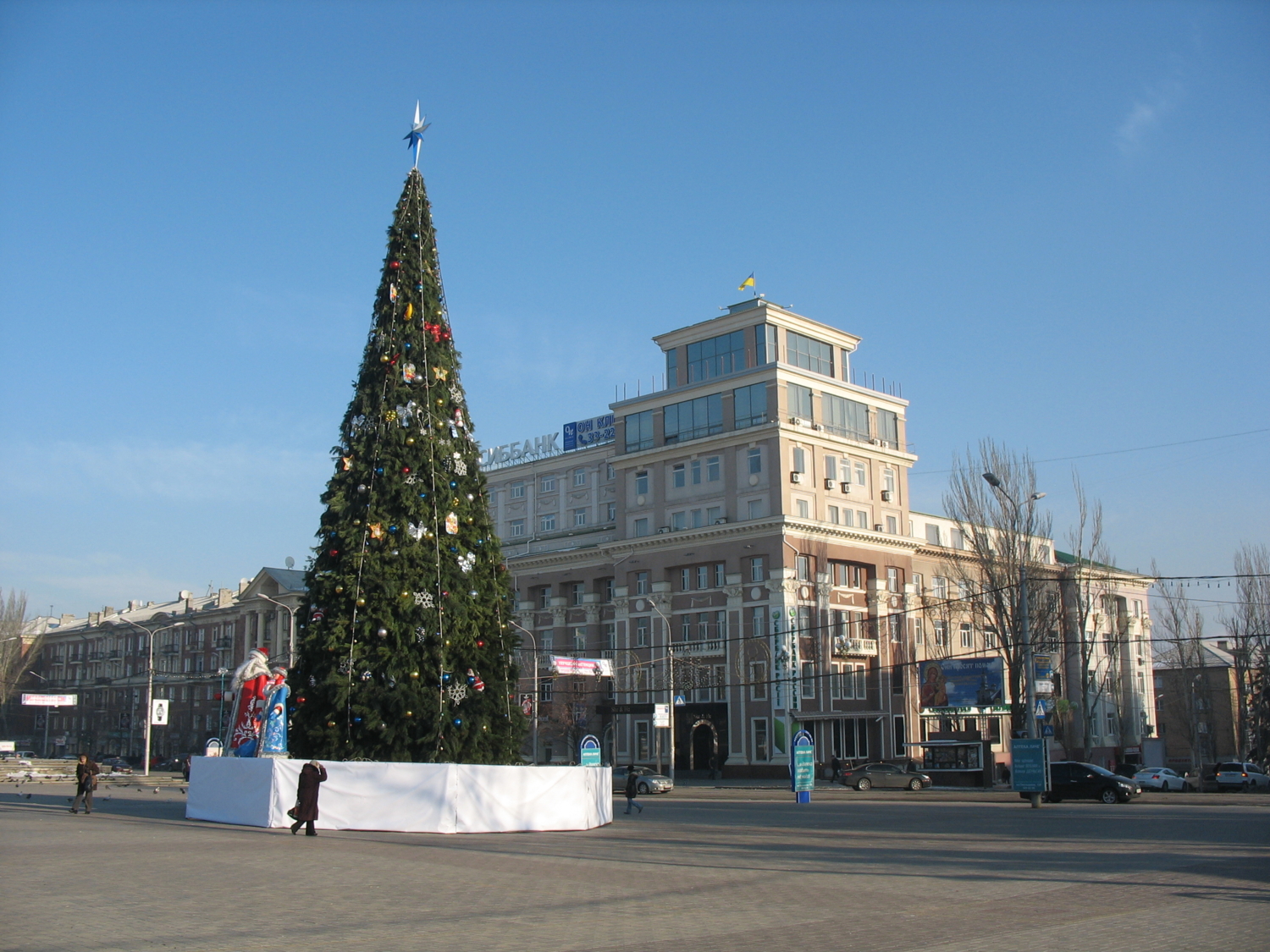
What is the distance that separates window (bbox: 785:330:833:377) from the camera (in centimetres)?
6888

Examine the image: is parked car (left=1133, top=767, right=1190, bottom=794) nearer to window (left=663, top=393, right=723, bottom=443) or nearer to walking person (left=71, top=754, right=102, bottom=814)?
window (left=663, top=393, right=723, bottom=443)

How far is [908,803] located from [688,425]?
35867 millimetres

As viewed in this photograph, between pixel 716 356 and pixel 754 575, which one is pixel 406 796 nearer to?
pixel 754 575

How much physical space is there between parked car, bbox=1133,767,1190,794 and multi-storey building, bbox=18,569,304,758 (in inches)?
2339

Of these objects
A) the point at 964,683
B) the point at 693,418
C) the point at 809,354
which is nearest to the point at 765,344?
the point at 809,354

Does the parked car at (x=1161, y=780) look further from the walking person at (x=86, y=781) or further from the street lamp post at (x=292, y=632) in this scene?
the walking person at (x=86, y=781)

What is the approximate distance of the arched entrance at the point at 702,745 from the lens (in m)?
67.1

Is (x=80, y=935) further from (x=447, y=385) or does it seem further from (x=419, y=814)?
(x=447, y=385)

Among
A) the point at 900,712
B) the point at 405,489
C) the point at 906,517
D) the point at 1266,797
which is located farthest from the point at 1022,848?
the point at 906,517

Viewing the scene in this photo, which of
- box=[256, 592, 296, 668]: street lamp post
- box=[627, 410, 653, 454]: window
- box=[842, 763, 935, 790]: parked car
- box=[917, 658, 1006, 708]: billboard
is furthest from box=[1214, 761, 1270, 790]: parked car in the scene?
box=[256, 592, 296, 668]: street lamp post

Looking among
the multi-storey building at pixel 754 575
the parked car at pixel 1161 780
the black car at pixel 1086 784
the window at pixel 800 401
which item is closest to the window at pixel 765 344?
the multi-storey building at pixel 754 575

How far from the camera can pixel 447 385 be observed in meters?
25.7

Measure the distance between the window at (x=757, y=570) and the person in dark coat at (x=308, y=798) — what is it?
1829 inches

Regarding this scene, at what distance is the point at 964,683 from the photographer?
54688mm
